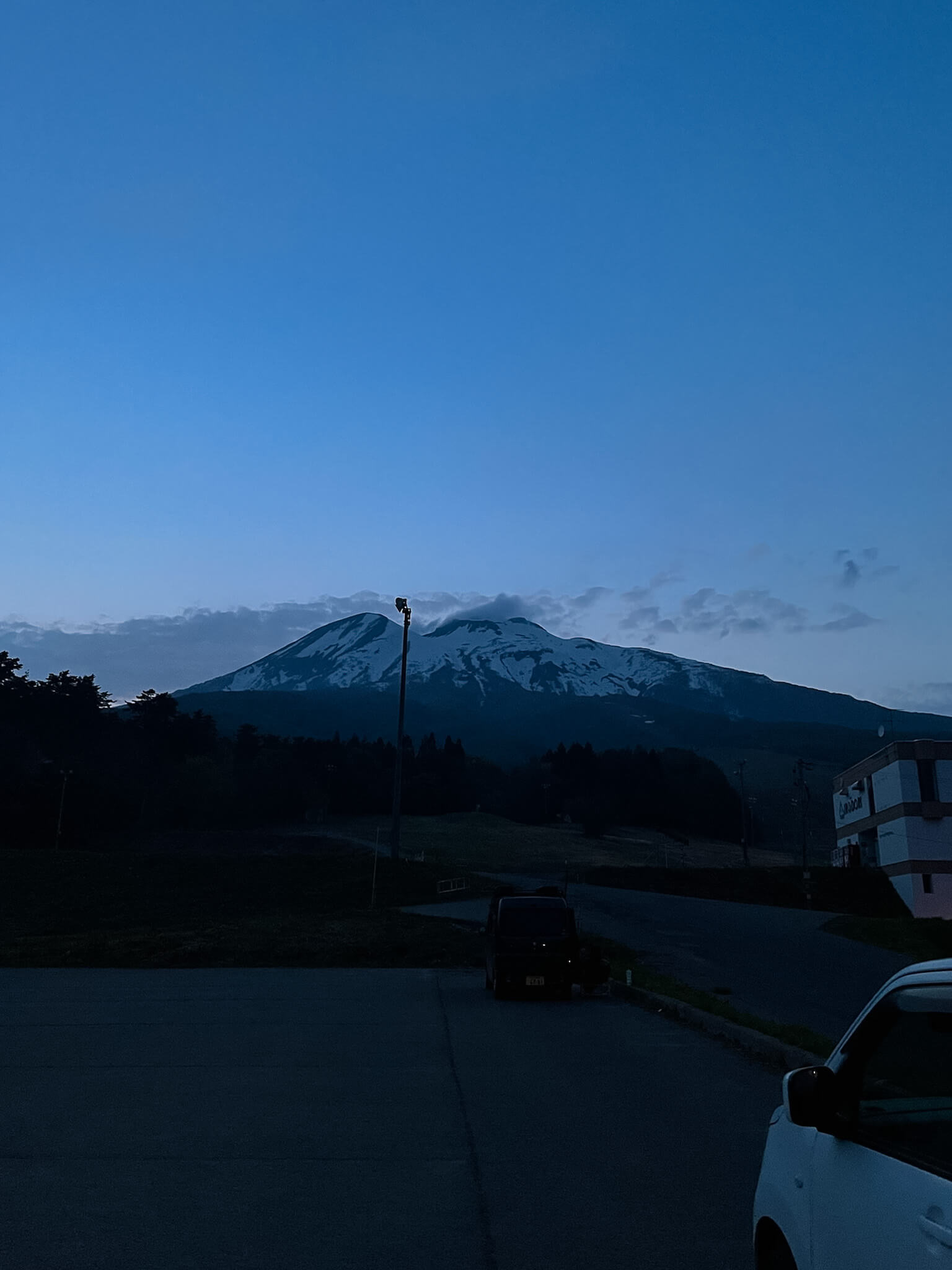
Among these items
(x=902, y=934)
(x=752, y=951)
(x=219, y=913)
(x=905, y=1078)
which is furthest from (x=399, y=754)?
(x=905, y=1078)

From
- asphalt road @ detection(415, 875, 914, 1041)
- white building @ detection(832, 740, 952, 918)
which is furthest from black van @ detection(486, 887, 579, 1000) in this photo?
white building @ detection(832, 740, 952, 918)

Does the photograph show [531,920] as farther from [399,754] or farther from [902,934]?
[902,934]

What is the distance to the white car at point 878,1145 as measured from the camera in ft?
9.04

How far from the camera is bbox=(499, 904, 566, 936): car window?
18.4m

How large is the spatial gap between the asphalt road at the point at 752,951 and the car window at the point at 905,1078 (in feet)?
37.1

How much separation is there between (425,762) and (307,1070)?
124 metres

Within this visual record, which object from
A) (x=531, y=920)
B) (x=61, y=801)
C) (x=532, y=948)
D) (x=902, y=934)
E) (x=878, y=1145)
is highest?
(x=61, y=801)

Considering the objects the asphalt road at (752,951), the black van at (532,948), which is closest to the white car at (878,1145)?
the asphalt road at (752,951)

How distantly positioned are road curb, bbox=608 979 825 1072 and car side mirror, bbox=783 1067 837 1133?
445 cm

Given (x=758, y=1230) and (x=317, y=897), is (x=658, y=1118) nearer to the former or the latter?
(x=758, y=1230)

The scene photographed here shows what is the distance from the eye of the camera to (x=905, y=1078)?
3357mm

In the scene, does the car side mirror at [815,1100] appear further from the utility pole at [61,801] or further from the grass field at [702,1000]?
the utility pole at [61,801]

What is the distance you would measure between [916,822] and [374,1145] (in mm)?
68140

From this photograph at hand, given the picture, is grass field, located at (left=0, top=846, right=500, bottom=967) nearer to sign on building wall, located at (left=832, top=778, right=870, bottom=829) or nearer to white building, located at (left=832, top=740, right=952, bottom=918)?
white building, located at (left=832, top=740, right=952, bottom=918)
